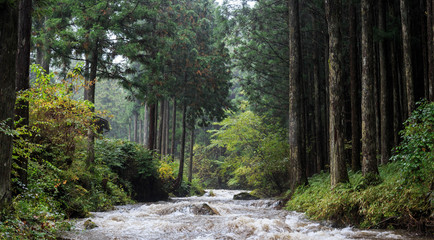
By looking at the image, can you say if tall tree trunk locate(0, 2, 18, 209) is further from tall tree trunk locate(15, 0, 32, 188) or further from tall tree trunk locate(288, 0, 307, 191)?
tall tree trunk locate(288, 0, 307, 191)

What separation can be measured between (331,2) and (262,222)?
23.8 ft

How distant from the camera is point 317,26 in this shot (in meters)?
18.6

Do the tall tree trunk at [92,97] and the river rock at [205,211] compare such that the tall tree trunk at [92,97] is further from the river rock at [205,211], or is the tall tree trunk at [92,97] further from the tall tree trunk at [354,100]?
the tall tree trunk at [354,100]

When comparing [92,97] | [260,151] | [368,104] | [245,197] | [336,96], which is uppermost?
[92,97]

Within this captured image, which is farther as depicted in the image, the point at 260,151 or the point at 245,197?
the point at 260,151

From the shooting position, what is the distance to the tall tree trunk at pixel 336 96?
422 inches

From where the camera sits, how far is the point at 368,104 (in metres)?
9.86

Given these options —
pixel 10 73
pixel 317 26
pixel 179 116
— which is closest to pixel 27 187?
pixel 10 73

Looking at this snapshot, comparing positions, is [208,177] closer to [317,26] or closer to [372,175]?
[317,26]

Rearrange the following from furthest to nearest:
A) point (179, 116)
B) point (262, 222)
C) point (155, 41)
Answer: point (179, 116), point (155, 41), point (262, 222)

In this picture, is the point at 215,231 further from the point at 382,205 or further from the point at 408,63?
the point at 408,63

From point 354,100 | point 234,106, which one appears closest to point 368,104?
point 354,100

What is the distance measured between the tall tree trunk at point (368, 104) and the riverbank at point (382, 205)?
0.49 m

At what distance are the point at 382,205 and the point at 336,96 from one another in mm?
4059
